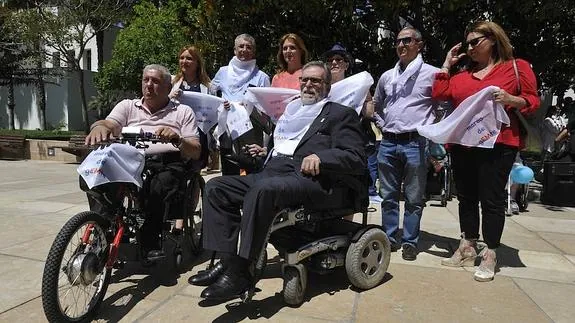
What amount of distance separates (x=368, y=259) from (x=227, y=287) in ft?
3.73

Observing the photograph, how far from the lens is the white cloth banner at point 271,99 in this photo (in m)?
3.95

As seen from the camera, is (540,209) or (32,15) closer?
(540,209)

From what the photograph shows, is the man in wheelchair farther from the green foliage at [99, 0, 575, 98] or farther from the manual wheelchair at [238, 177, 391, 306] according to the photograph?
the green foliage at [99, 0, 575, 98]

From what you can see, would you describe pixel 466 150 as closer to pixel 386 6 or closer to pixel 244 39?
pixel 244 39

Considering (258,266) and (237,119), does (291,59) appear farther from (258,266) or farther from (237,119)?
(258,266)

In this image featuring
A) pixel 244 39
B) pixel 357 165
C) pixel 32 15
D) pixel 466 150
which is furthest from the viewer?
pixel 32 15

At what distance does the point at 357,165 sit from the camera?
3.16 meters

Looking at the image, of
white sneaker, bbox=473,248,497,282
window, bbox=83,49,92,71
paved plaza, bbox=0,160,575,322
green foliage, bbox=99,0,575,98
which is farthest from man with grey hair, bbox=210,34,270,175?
window, bbox=83,49,92,71

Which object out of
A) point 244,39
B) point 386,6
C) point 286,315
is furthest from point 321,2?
point 286,315

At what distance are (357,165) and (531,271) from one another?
1.98 m

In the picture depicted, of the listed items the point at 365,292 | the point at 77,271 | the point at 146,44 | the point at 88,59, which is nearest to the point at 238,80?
the point at 365,292

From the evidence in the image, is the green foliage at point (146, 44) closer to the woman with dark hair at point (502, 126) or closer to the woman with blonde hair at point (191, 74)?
the woman with blonde hair at point (191, 74)

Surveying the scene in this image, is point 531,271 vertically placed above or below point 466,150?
below

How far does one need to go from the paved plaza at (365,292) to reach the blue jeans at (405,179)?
0.30 meters
